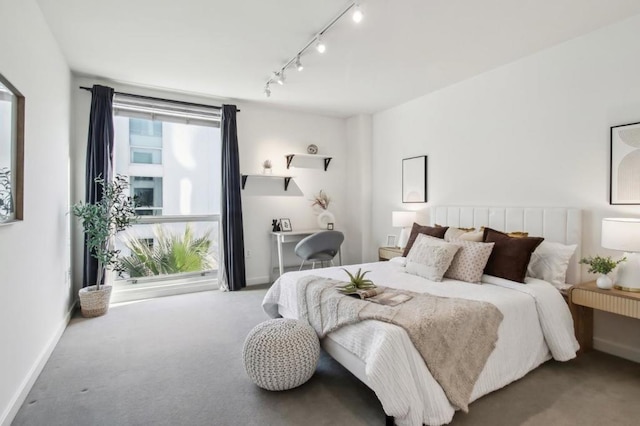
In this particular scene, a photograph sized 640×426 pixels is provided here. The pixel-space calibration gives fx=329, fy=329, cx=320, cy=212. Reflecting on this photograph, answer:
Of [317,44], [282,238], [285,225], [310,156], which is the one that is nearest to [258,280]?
[282,238]

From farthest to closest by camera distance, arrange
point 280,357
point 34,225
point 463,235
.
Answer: point 463,235 → point 34,225 → point 280,357

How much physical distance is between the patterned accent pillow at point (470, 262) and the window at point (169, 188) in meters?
3.30

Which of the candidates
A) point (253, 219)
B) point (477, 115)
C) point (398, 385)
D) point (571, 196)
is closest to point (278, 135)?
point (253, 219)

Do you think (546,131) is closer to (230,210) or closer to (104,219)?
(230,210)

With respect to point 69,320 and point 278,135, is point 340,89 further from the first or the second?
point 69,320

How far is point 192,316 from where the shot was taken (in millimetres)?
3596

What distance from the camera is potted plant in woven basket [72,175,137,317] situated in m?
3.42

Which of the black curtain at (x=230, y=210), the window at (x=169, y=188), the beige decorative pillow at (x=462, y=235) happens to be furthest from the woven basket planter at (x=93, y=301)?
the beige decorative pillow at (x=462, y=235)

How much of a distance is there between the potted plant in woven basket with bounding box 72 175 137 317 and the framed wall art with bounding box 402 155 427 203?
3480 mm

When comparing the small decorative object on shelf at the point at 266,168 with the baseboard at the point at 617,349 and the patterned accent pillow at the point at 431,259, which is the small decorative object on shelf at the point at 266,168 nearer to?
the patterned accent pillow at the point at 431,259

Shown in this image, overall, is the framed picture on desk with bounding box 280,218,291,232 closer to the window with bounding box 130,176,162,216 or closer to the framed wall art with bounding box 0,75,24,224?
the window with bounding box 130,176,162,216

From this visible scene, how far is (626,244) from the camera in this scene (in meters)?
2.23

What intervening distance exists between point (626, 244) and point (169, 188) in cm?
476

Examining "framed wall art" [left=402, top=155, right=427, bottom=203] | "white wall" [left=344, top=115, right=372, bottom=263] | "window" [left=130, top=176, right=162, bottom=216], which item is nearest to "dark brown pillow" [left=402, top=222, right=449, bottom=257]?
"framed wall art" [left=402, top=155, right=427, bottom=203]
